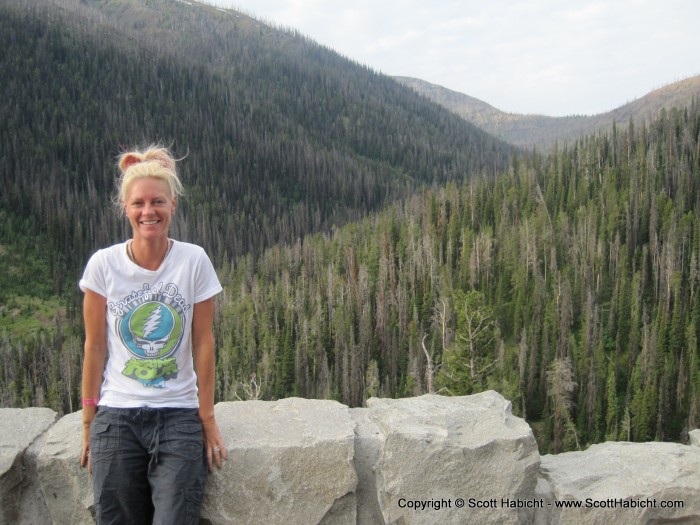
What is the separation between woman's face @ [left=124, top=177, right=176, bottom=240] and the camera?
5902mm

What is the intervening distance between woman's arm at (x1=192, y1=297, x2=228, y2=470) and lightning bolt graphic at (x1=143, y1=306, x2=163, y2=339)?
344mm

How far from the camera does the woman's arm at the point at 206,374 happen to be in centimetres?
591

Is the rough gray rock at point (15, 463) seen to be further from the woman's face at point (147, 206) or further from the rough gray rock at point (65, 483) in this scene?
the woman's face at point (147, 206)

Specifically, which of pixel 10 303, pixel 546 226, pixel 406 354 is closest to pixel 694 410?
pixel 406 354

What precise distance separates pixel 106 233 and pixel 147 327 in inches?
5704

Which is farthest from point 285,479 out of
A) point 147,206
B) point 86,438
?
point 147,206

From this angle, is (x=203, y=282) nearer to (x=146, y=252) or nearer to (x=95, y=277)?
(x=146, y=252)

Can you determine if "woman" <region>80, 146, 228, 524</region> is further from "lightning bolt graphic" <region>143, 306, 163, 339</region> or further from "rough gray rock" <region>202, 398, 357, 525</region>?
"rough gray rock" <region>202, 398, 357, 525</region>

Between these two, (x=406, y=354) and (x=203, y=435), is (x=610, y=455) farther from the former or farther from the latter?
(x=406, y=354)

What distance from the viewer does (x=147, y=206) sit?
5.91 metres

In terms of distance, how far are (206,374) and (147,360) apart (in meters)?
0.55

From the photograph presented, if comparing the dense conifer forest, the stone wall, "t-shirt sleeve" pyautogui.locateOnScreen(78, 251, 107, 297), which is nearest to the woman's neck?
"t-shirt sleeve" pyautogui.locateOnScreen(78, 251, 107, 297)

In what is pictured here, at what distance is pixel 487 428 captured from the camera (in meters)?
6.52

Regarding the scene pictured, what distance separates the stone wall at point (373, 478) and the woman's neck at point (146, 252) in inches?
69.9
